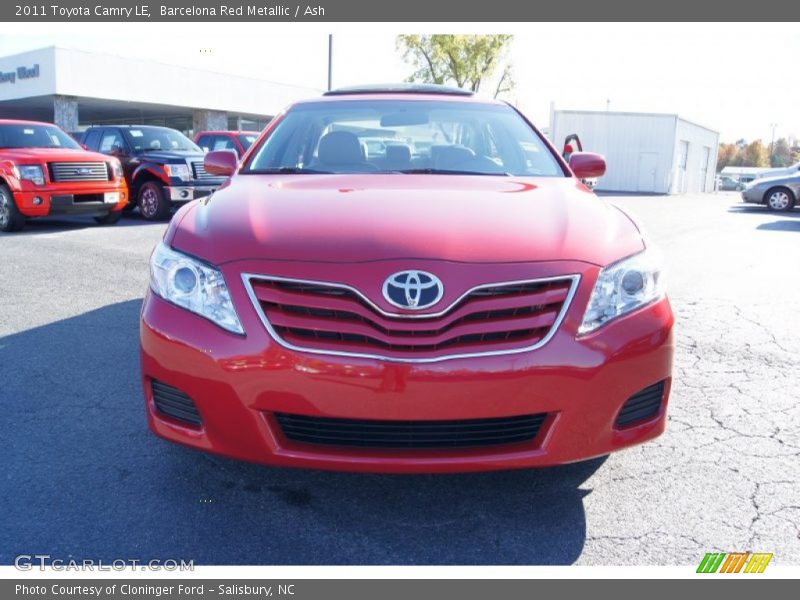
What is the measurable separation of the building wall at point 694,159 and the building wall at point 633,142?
2.11 ft

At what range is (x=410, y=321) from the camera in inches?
88.4

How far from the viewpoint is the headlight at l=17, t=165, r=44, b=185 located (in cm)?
1007

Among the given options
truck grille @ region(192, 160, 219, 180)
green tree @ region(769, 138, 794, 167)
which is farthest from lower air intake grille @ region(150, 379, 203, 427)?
green tree @ region(769, 138, 794, 167)

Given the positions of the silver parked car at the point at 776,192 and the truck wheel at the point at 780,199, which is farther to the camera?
the truck wheel at the point at 780,199

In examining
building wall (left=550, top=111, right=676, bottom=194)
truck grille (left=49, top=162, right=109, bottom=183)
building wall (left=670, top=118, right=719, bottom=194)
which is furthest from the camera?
building wall (left=670, top=118, right=719, bottom=194)

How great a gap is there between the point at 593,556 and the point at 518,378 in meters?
0.67

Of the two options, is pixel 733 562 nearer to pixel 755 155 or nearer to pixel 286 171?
pixel 286 171

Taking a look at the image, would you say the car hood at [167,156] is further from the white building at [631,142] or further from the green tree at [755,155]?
the green tree at [755,155]

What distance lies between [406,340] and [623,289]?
32.0 inches

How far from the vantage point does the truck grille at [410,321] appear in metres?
2.24

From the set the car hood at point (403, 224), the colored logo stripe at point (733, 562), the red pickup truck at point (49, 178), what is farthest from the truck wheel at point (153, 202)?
the colored logo stripe at point (733, 562)

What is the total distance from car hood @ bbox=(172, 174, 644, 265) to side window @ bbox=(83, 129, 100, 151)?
11240mm

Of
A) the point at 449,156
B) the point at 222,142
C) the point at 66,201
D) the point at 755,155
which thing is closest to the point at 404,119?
the point at 449,156

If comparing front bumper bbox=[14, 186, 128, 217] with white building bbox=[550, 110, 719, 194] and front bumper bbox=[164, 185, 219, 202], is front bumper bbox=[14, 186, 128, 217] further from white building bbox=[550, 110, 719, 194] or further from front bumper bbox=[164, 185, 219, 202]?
white building bbox=[550, 110, 719, 194]
